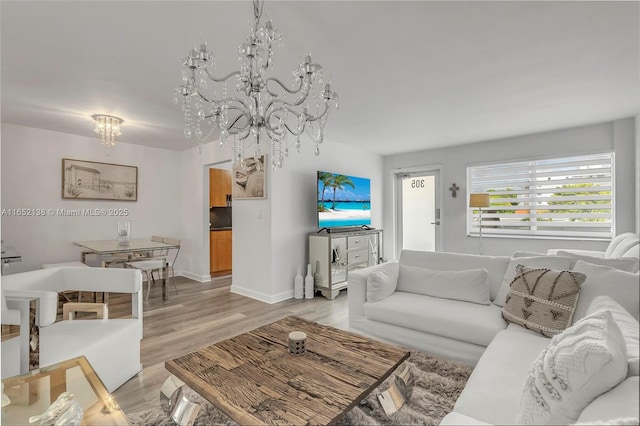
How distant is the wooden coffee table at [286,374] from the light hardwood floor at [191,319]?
691 millimetres

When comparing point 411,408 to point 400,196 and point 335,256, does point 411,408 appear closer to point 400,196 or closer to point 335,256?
point 335,256

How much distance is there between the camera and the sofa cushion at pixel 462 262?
2.40 metres

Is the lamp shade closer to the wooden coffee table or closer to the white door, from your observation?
the white door

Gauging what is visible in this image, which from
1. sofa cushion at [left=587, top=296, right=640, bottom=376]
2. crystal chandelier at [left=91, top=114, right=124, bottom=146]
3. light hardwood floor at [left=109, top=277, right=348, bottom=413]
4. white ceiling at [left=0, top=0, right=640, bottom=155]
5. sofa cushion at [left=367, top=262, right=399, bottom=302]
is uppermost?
white ceiling at [left=0, top=0, right=640, bottom=155]

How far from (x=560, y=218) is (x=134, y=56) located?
526 cm

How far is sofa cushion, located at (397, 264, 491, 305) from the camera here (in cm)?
231

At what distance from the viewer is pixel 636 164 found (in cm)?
351

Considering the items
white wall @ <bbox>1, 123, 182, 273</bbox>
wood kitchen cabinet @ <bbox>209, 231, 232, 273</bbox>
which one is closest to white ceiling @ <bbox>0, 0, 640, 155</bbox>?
white wall @ <bbox>1, 123, 182, 273</bbox>

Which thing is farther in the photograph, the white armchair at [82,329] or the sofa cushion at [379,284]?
the sofa cushion at [379,284]

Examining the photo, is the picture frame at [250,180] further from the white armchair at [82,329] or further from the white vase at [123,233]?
the white armchair at [82,329]

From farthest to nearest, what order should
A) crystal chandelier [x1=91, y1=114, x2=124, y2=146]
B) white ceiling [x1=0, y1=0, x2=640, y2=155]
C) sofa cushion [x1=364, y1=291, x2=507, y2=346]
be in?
crystal chandelier [x1=91, y1=114, x2=124, y2=146], sofa cushion [x1=364, y1=291, x2=507, y2=346], white ceiling [x1=0, y1=0, x2=640, y2=155]

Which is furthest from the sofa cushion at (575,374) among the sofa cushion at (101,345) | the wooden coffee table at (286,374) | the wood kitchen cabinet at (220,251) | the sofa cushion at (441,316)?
the wood kitchen cabinet at (220,251)

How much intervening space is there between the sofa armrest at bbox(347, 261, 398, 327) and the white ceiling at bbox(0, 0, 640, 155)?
165 cm

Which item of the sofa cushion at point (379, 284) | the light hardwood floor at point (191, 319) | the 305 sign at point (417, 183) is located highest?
the 305 sign at point (417, 183)
